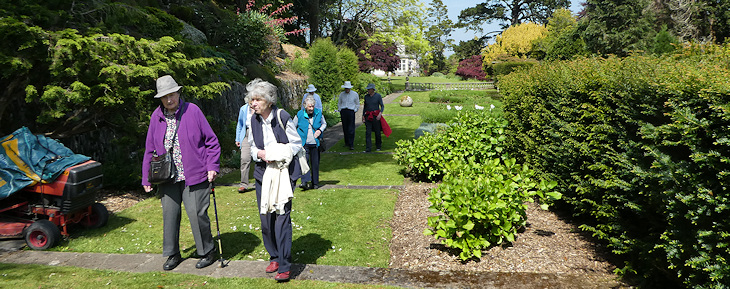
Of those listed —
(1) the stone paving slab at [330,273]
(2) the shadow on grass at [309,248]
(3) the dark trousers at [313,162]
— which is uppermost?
(3) the dark trousers at [313,162]

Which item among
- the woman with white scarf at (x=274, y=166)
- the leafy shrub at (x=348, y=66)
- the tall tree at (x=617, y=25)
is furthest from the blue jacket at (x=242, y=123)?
the tall tree at (x=617, y=25)

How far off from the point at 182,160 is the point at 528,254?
3577 millimetres

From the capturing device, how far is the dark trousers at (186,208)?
4.63 metres

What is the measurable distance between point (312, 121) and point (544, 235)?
4396 mm

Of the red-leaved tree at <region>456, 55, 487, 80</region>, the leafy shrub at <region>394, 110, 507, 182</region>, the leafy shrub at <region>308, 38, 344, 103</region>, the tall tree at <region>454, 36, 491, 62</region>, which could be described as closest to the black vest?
the leafy shrub at <region>394, 110, 507, 182</region>

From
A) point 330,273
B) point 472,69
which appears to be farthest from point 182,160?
point 472,69

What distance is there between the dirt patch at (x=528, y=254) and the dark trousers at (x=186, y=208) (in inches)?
78.2

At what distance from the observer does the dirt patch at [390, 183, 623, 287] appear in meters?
4.43

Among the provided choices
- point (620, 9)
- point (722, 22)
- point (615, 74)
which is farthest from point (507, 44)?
point (615, 74)

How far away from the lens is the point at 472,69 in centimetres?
5953

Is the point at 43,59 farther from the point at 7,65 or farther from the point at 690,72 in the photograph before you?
the point at 690,72

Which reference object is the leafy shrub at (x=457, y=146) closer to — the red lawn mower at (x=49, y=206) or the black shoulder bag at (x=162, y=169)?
the black shoulder bag at (x=162, y=169)

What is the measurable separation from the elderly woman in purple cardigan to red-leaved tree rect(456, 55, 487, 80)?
55.6 meters

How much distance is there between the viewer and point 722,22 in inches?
1041
